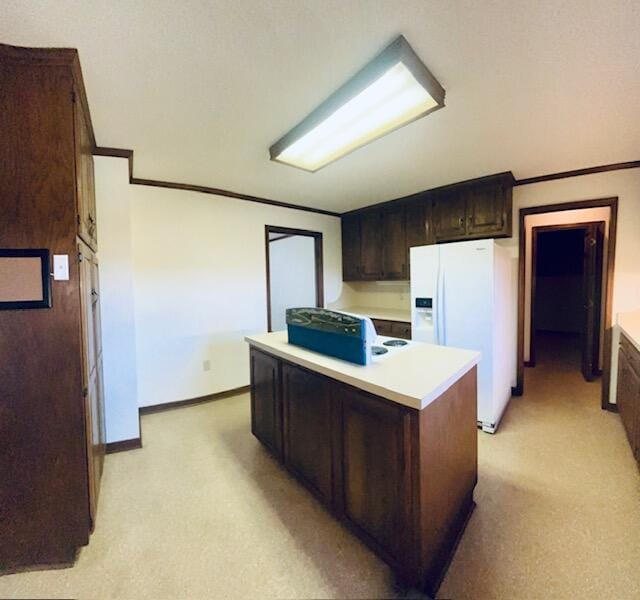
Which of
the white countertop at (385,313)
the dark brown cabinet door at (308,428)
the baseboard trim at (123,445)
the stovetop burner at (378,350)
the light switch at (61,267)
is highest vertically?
the light switch at (61,267)

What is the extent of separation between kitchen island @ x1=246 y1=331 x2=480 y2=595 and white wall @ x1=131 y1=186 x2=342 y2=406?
5.47 ft

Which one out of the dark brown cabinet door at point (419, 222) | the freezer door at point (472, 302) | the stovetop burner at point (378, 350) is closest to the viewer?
the stovetop burner at point (378, 350)

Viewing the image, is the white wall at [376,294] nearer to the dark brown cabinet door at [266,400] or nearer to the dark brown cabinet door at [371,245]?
the dark brown cabinet door at [371,245]

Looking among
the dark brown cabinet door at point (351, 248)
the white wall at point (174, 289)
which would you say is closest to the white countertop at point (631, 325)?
the dark brown cabinet door at point (351, 248)

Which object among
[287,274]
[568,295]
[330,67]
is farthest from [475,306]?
[568,295]

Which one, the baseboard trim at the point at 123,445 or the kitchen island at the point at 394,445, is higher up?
the kitchen island at the point at 394,445

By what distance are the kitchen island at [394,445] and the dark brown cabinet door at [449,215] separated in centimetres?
193

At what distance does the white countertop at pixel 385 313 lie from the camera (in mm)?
3637

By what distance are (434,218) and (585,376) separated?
2781 mm

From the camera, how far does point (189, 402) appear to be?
320 cm

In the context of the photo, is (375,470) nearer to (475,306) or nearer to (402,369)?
(402,369)

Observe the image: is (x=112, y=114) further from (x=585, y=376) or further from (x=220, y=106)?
(x=585, y=376)

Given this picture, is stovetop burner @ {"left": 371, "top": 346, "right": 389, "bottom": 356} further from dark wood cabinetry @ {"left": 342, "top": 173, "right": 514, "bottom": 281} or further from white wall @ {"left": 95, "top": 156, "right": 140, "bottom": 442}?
dark wood cabinetry @ {"left": 342, "top": 173, "right": 514, "bottom": 281}

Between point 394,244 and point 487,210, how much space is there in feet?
3.73
